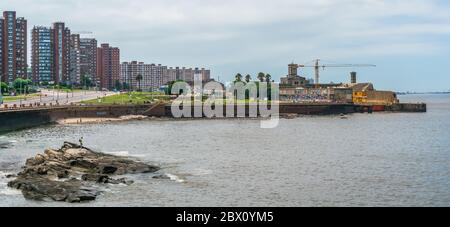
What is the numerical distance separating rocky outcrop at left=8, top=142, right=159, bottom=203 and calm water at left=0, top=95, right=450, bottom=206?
1462 mm

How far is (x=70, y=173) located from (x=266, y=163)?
91.6 feet

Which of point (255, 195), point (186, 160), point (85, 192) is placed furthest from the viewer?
point (186, 160)

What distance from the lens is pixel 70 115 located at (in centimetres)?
16000

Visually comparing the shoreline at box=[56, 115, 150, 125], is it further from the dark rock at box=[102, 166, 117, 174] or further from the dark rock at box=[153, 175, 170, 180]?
the dark rock at box=[153, 175, 170, 180]

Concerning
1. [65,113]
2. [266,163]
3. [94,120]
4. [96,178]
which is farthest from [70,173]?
[94,120]

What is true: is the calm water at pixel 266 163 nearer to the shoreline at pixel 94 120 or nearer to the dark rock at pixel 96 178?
the dark rock at pixel 96 178

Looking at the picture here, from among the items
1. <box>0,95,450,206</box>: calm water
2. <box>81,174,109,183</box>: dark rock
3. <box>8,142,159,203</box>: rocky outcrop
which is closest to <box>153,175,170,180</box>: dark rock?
<box>0,95,450,206</box>: calm water

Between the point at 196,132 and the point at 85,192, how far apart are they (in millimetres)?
80675

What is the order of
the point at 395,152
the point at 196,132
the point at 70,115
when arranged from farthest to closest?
the point at 70,115
the point at 196,132
the point at 395,152

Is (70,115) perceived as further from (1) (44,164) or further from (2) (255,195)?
(2) (255,195)

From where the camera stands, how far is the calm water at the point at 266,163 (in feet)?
180

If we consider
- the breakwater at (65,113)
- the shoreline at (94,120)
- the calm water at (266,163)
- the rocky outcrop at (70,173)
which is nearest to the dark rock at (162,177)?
the calm water at (266,163)

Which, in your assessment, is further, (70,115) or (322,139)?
(70,115)
